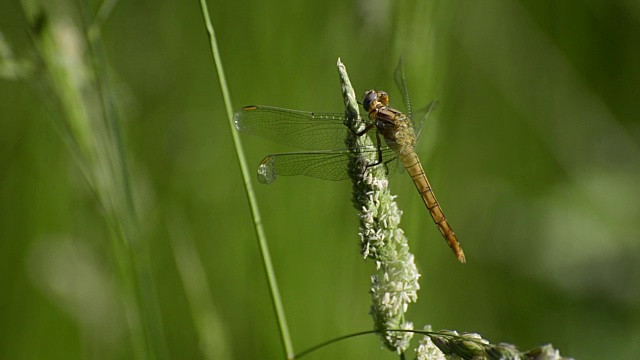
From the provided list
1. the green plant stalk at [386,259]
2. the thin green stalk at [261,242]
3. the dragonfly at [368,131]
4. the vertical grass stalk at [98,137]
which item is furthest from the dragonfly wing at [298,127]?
the green plant stalk at [386,259]

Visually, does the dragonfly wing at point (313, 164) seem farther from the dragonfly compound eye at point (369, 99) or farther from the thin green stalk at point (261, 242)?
the thin green stalk at point (261, 242)

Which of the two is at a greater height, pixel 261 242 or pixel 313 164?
pixel 313 164

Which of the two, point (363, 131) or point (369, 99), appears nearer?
point (363, 131)

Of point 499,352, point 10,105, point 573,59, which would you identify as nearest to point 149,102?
point 10,105

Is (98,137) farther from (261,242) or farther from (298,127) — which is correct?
(261,242)

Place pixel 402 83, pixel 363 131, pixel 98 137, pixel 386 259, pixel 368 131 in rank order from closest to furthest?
pixel 386 259, pixel 363 131, pixel 98 137, pixel 368 131, pixel 402 83

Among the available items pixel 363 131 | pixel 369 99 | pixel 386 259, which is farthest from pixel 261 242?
pixel 369 99
